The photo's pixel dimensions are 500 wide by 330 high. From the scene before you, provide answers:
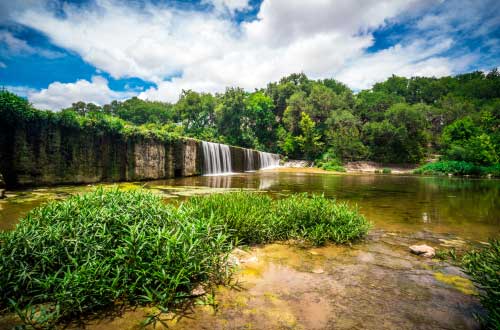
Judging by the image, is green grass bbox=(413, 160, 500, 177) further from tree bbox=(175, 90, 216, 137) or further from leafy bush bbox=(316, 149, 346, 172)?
tree bbox=(175, 90, 216, 137)

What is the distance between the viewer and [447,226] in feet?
19.3

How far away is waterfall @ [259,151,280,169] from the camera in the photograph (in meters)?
34.5

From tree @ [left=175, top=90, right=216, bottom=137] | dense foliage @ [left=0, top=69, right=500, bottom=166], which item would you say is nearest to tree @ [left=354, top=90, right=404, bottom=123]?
dense foliage @ [left=0, top=69, right=500, bottom=166]

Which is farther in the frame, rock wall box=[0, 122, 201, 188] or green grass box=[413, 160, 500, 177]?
green grass box=[413, 160, 500, 177]

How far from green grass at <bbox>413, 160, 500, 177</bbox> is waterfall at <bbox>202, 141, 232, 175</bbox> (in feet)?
82.9

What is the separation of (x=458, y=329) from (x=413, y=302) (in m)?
0.43

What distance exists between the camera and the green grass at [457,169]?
2917cm

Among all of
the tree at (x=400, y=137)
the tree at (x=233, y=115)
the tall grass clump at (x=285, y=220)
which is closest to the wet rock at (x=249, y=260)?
the tall grass clump at (x=285, y=220)

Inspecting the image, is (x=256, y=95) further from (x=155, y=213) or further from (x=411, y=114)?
(x=155, y=213)

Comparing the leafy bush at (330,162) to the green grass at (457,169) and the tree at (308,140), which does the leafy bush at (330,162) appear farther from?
the green grass at (457,169)

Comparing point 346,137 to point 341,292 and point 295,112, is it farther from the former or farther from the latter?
point 341,292

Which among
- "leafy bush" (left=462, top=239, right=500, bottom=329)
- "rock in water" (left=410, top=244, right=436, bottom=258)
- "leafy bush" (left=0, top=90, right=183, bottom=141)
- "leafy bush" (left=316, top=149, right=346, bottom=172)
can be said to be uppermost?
"leafy bush" (left=0, top=90, right=183, bottom=141)

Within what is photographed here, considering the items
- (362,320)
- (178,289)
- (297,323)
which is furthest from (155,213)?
(362,320)

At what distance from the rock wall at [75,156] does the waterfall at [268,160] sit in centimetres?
1724
